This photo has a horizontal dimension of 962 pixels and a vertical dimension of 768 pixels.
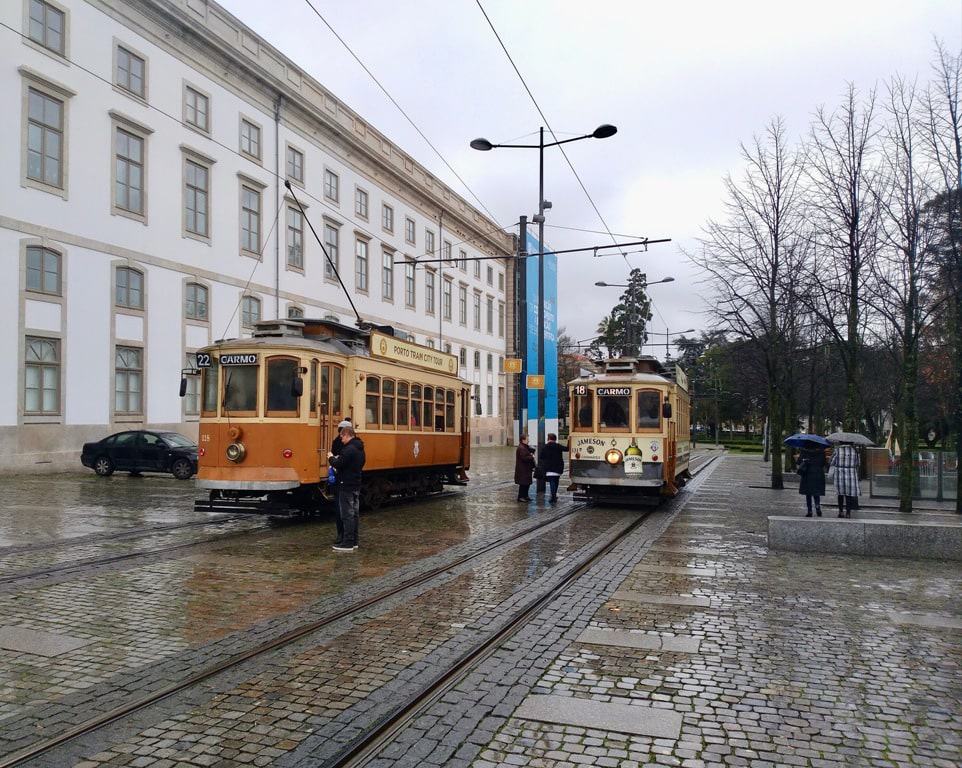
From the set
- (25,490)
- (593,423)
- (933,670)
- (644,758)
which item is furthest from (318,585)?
(25,490)

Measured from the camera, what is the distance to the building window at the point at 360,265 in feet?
141

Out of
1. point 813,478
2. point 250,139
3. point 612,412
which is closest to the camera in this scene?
point 813,478

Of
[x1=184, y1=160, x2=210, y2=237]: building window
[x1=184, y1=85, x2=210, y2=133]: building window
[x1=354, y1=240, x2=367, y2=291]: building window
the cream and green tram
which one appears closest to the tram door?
the cream and green tram

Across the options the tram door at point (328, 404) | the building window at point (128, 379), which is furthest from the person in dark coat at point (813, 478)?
the building window at point (128, 379)

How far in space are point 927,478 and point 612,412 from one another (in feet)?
26.4

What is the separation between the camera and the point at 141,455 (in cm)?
2505

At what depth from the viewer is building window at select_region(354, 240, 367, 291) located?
42.9 m

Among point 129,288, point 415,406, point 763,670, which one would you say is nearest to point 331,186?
point 129,288

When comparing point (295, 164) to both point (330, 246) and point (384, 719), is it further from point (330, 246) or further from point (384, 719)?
point (384, 719)

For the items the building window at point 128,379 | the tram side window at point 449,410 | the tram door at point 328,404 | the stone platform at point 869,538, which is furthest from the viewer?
the building window at point 128,379

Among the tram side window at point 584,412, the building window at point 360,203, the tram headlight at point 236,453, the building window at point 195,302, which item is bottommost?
the tram headlight at point 236,453

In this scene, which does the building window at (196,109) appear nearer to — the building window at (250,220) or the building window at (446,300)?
→ the building window at (250,220)

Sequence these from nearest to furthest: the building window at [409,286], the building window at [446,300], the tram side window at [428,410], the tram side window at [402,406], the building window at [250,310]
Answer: the tram side window at [402,406] → the tram side window at [428,410] → the building window at [250,310] → the building window at [409,286] → the building window at [446,300]

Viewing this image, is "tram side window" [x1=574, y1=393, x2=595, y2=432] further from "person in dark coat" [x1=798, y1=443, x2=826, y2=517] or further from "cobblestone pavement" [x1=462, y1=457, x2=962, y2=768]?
"cobblestone pavement" [x1=462, y1=457, x2=962, y2=768]
